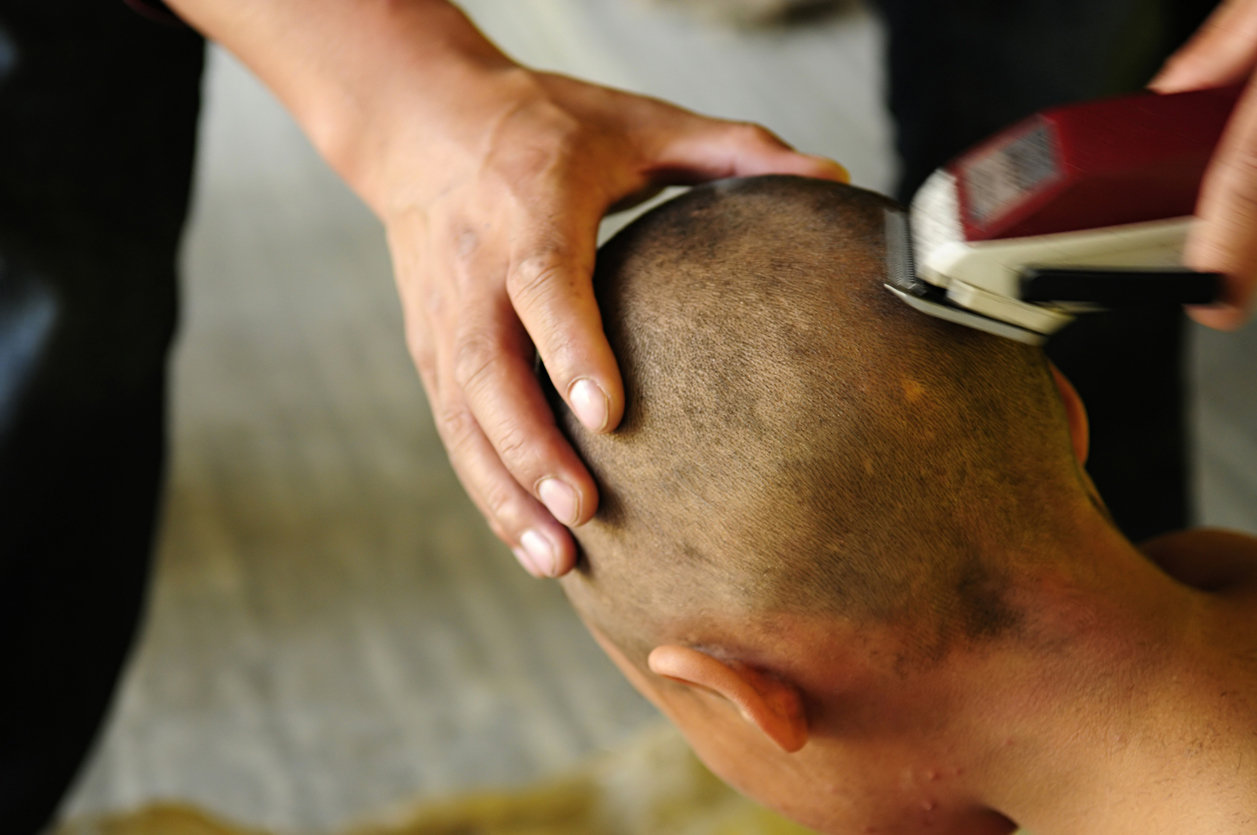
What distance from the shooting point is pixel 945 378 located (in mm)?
817

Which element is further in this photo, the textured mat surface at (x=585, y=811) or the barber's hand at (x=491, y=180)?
the textured mat surface at (x=585, y=811)

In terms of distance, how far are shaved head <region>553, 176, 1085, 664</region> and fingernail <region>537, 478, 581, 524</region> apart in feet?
0.09

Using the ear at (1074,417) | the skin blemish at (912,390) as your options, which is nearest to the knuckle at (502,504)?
the skin blemish at (912,390)

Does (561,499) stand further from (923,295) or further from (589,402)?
(923,295)

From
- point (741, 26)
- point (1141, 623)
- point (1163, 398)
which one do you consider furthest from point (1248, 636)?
point (741, 26)

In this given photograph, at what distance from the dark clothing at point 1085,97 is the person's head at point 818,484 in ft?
2.57

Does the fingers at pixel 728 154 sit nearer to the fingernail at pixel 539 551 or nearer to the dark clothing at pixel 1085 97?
the fingernail at pixel 539 551

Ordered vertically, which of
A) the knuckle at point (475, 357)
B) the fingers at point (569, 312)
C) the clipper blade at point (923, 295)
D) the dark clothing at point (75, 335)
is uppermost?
the clipper blade at point (923, 295)

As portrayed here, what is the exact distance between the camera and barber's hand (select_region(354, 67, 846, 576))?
2.87 feet

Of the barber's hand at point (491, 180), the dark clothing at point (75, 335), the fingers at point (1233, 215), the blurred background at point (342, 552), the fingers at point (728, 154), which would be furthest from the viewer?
the blurred background at point (342, 552)

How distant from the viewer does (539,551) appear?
91 cm

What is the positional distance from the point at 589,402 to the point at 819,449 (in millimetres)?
171

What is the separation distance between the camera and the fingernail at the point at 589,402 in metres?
0.84

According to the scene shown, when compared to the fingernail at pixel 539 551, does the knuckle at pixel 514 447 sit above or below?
above
